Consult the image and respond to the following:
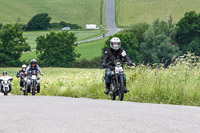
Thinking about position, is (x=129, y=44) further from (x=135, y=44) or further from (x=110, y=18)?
(x=110, y=18)

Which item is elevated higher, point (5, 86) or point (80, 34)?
point (80, 34)

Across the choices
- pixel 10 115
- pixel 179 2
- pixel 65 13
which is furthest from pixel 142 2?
pixel 10 115

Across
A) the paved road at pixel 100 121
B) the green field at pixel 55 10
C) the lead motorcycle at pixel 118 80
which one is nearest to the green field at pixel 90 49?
the green field at pixel 55 10

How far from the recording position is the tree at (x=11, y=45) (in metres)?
100

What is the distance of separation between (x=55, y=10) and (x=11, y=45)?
149 ft

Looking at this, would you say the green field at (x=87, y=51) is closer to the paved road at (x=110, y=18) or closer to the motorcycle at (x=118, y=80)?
the paved road at (x=110, y=18)

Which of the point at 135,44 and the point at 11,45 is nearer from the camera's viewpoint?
the point at 135,44

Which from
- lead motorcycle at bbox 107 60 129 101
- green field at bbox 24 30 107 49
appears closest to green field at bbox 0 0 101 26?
green field at bbox 24 30 107 49

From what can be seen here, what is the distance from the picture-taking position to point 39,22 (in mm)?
131750

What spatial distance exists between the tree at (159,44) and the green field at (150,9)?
27555 millimetres

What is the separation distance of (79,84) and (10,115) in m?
9.16

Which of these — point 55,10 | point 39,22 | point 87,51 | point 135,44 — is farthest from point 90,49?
point 55,10

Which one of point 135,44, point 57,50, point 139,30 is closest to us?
point 135,44

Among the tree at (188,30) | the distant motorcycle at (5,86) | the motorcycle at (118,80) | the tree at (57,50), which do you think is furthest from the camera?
the tree at (57,50)
